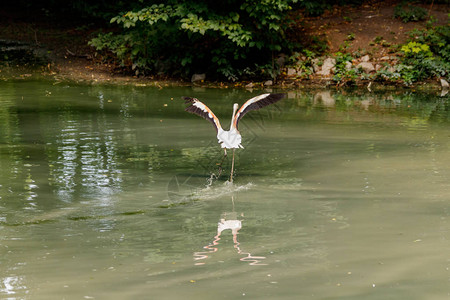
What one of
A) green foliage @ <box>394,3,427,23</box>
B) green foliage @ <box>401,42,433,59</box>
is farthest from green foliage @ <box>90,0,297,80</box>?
green foliage @ <box>394,3,427,23</box>

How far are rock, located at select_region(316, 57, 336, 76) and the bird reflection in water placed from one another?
40.0 ft

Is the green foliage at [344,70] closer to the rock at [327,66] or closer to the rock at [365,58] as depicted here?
the rock at [327,66]

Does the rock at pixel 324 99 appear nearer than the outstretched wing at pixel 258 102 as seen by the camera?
No

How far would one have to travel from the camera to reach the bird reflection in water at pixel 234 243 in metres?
5.44

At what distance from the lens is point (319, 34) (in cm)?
2006

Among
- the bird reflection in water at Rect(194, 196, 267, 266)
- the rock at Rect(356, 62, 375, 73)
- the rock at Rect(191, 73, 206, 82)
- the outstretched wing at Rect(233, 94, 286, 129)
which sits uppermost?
the rock at Rect(356, 62, 375, 73)

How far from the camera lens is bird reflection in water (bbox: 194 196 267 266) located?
5.44 metres

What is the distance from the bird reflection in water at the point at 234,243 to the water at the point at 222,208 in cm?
2

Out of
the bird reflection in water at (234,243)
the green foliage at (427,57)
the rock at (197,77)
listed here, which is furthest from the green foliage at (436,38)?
the bird reflection in water at (234,243)

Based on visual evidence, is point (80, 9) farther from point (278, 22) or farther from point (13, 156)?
point (13, 156)

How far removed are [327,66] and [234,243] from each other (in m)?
13.3

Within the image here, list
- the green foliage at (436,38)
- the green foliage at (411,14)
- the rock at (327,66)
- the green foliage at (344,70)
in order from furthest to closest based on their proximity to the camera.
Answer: the green foliage at (411,14)
the rock at (327,66)
the green foliage at (436,38)
the green foliage at (344,70)

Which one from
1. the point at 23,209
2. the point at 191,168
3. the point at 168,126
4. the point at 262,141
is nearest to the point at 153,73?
the point at 168,126

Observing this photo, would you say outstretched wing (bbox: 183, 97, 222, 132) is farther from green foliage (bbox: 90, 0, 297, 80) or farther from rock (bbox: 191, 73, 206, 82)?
rock (bbox: 191, 73, 206, 82)
